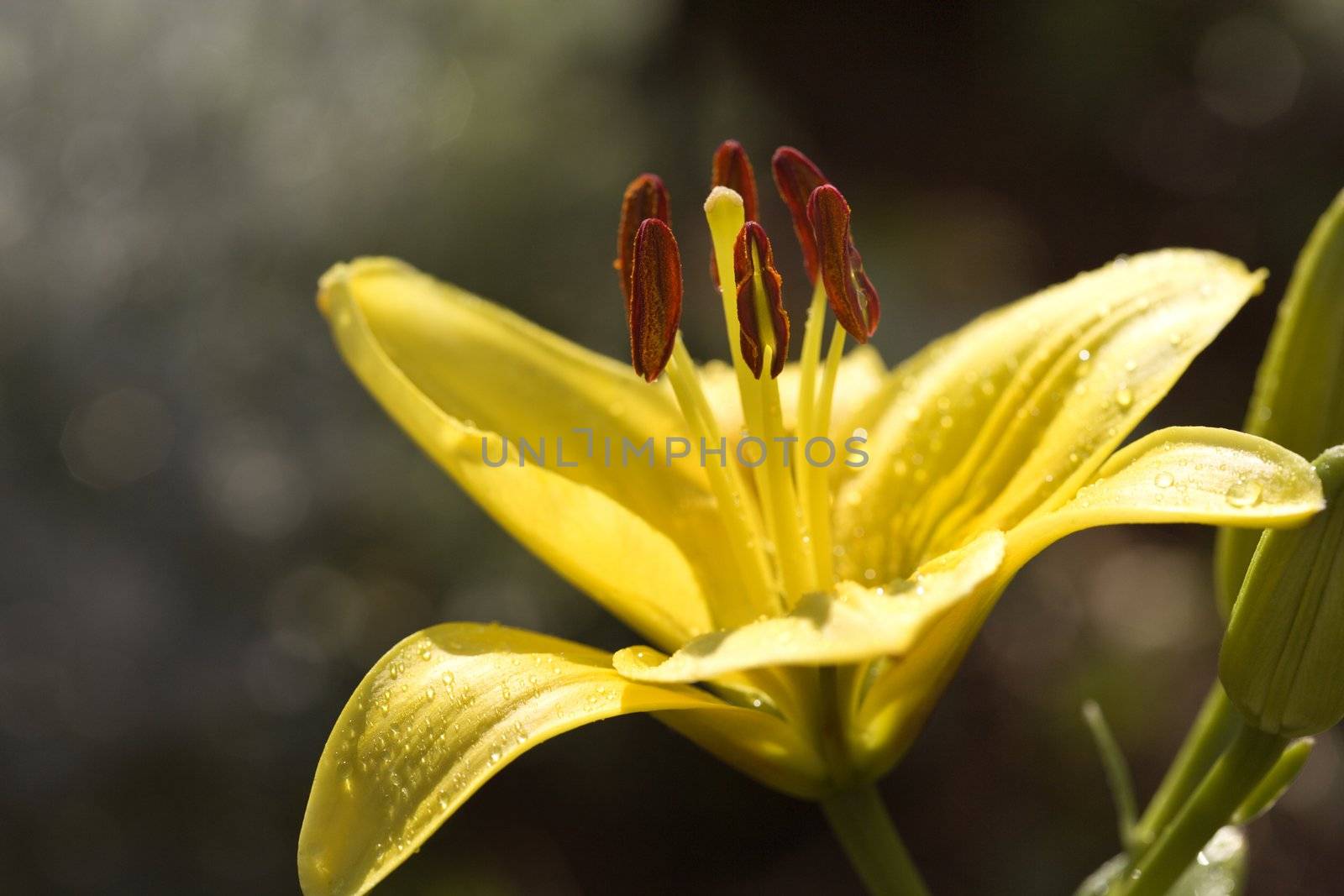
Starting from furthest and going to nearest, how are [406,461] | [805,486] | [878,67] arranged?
1. [878,67]
2. [406,461]
3. [805,486]

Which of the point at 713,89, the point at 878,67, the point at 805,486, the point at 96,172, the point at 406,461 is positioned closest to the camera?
the point at 805,486

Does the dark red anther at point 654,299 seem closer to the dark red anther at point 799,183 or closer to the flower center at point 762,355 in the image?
the flower center at point 762,355

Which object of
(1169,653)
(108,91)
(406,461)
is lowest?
(1169,653)

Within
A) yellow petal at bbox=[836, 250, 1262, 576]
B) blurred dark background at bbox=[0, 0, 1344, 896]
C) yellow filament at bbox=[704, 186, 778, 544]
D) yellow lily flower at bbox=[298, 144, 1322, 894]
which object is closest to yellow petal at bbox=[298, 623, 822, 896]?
yellow lily flower at bbox=[298, 144, 1322, 894]

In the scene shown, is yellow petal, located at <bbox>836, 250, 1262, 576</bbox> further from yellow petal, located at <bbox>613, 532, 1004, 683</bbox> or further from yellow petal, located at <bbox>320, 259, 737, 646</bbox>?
yellow petal, located at <bbox>613, 532, 1004, 683</bbox>

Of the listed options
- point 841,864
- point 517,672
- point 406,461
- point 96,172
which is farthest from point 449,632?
point 96,172

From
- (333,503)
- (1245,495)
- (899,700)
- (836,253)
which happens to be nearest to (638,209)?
(836,253)

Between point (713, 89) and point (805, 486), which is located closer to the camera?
point (805, 486)

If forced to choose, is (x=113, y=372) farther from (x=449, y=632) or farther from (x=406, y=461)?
(x=449, y=632)
